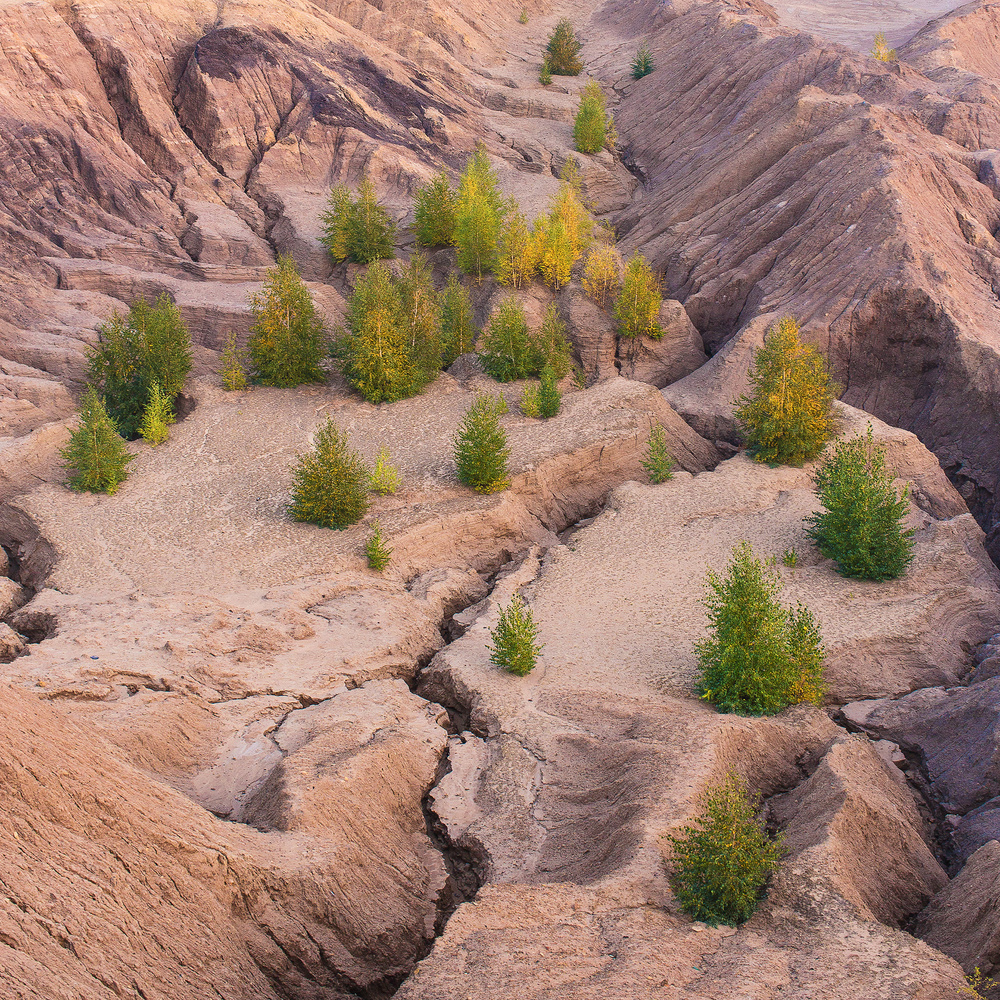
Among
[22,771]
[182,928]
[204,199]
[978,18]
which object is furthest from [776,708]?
[978,18]

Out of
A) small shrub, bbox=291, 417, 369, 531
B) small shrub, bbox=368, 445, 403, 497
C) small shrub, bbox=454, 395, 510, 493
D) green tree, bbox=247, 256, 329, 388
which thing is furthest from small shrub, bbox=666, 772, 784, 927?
green tree, bbox=247, 256, 329, 388

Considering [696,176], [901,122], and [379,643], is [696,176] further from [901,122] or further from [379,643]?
[379,643]

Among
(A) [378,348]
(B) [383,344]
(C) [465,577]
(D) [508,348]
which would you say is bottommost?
(C) [465,577]

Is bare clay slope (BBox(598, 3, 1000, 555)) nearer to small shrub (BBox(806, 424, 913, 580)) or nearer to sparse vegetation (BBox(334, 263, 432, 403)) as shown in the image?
small shrub (BBox(806, 424, 913, 580))

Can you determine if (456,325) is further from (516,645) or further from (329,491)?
(516,645)

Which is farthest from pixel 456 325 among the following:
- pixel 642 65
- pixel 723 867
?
pixel 642 65

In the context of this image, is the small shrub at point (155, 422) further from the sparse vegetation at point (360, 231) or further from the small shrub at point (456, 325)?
the sparse vegetation at point (360, 231)

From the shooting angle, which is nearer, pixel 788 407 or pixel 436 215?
pixel 788 407
